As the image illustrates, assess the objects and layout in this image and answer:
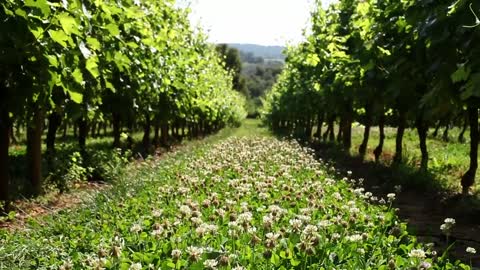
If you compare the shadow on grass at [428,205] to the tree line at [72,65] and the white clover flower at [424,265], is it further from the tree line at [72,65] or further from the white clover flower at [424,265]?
the tree line at [72,65]

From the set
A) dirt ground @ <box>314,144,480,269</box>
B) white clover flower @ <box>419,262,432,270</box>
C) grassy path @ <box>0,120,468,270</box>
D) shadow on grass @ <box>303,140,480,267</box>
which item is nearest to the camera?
white clover flower @ <box>419,262,432,270</box>

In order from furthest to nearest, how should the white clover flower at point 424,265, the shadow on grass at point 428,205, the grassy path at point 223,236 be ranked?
the shadow on grass at point 428,205
the grassy path at point 223,236
the white clover flower at point 424,265

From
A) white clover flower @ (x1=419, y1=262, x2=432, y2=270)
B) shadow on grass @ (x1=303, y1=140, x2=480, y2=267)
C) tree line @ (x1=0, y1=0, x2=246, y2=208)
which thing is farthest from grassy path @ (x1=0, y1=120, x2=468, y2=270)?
tree line @ (x1=0, y1=0, x2=246, y2=208)

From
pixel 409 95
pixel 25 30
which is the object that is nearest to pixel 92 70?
pixel 25 30

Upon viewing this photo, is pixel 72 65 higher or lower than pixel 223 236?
higher

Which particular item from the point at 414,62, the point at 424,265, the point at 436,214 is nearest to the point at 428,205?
the point at 436,214

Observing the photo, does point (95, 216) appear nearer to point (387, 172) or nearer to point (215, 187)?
point (215, 187)

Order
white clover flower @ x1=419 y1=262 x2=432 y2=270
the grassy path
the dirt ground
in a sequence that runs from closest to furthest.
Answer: white clover flower @ x1=419 y1=262 x2=432 y2=270 < the grassy path < the dirt ground

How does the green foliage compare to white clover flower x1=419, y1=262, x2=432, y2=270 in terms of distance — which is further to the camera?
the green foliage

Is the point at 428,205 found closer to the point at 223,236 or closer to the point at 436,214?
the point at 436,214

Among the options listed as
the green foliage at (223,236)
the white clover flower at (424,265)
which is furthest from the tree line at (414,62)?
the white clover flower at (424,265)

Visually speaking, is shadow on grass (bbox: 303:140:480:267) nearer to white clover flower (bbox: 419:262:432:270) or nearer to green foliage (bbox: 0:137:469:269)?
green foliage (bbox: 0:137:469:269)

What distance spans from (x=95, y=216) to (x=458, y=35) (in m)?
5.26

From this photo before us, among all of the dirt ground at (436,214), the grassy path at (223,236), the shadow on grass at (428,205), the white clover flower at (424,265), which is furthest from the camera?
the shadow on grass at (428,205)
